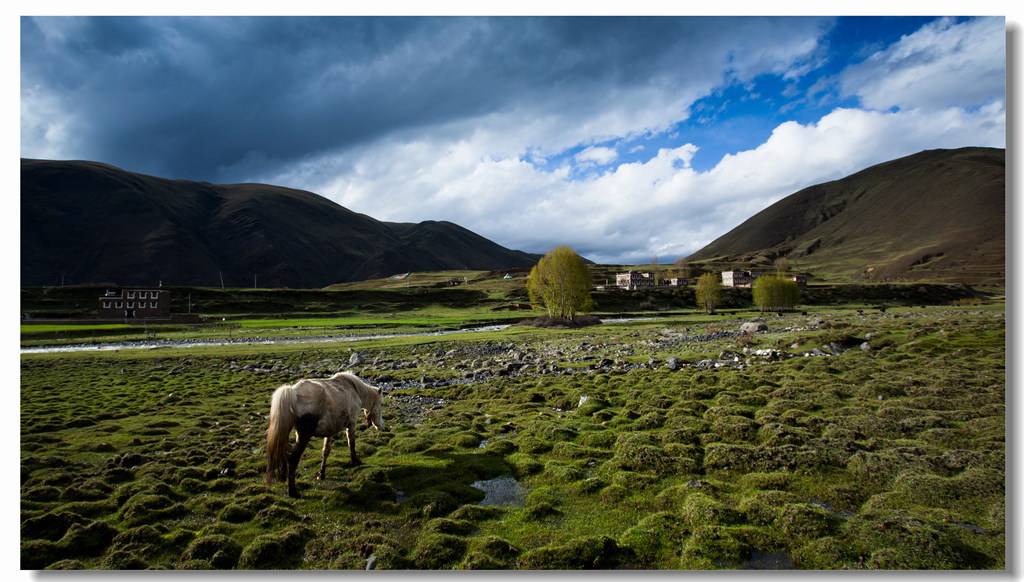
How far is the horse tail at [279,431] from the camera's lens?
31.9 ft

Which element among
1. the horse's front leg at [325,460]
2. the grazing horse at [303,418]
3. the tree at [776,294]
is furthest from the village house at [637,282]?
the horse's front leg at [325,460]

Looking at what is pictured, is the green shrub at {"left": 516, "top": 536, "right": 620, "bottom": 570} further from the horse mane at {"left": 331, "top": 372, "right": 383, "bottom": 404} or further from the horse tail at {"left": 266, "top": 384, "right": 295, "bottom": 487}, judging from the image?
the horse mane at {"left": 331, "top": 372, "right": 383, "bottom": 404}

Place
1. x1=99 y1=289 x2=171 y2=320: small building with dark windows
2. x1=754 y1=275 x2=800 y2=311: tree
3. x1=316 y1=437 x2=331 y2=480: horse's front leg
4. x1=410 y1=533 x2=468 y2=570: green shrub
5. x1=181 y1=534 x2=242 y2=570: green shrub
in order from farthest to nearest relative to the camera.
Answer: x1=754 y1=275 x2=800 y2=311: tree < x1=99 y1=289 x2=171 y2=320: small building with dark windows < x1=316 y1=437 x2=331 y2=480: horse's front leg < x1=181 y1=534 x2=242 y2=570: green shrub < x1=410 y1=533 x2=468 y2=570: green shrub

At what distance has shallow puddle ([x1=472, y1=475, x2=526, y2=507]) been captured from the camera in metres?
9.67

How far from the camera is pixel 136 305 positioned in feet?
348

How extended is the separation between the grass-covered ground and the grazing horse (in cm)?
66

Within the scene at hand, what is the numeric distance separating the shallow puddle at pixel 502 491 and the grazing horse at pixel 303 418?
3.91 meters

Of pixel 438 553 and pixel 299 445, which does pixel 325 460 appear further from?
pixel 438 553

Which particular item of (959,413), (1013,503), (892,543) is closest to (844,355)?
(959,413)

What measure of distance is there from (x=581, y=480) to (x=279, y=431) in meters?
7.14

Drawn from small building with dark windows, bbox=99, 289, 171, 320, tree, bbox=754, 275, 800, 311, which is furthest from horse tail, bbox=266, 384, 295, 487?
tree, bbox=754, 275, 800, 311

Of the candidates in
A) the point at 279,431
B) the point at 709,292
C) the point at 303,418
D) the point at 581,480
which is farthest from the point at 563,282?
the point at 279,431

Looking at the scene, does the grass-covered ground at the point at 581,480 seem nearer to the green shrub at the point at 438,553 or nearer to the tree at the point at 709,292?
the green shrub at the point at 438,553

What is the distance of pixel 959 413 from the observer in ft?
40.7
